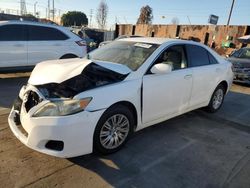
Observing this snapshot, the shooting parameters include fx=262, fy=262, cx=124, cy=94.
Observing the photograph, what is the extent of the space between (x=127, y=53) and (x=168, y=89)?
90 cm

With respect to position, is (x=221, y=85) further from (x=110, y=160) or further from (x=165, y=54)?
(x=110, y=160)

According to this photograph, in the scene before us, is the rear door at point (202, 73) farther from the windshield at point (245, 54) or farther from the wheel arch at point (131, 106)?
the windshield at point (245, 54)

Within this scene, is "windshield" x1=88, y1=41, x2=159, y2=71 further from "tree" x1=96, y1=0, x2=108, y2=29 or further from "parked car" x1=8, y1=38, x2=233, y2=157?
"tree" x1=96, y1=0, x2=108, y2=29

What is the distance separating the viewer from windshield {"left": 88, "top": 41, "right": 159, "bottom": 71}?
13.3 feet

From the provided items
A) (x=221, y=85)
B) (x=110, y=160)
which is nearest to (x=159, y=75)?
(x=110, y=160)

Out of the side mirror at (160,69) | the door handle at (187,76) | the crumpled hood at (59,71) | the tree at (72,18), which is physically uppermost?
the side mirror at (160,69)

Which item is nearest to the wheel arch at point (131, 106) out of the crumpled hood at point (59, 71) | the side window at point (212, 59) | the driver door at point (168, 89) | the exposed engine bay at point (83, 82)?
the driver door at point (168, 89)

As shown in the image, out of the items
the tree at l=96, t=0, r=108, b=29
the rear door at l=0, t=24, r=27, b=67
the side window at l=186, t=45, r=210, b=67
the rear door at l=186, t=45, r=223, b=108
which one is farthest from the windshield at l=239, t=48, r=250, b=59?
the tree at l=96, t=0, r=108, b=29

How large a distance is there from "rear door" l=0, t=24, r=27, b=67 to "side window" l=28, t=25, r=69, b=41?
225 millimetres

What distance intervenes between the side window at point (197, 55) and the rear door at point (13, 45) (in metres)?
5.03

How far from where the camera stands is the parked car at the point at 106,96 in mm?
3053

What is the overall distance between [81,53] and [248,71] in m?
6.31

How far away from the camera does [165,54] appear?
431cm

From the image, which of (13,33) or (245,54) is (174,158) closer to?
(13,33)
